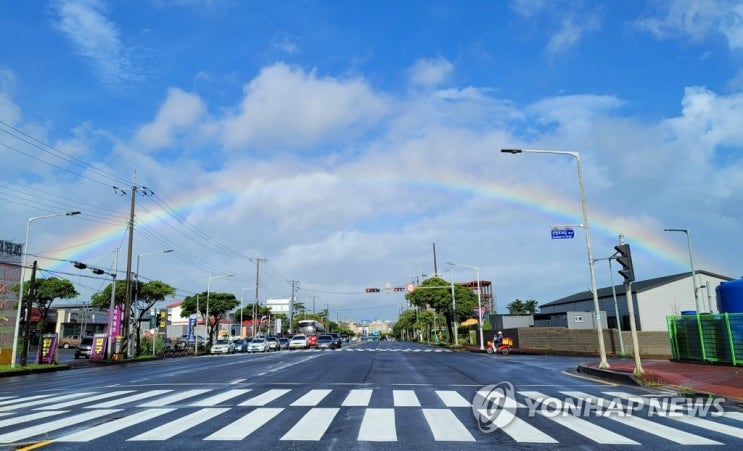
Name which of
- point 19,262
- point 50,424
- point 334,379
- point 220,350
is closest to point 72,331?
point 220,350

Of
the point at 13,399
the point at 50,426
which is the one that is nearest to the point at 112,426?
the point at 50,426

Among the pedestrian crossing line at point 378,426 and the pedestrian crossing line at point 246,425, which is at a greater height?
the pedestrian crossing line at point 246,425

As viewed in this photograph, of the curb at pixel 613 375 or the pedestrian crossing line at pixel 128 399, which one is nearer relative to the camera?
the pedestrian crossing line at pixel 128 399

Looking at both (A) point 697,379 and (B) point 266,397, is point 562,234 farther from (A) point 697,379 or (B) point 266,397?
(B) point 266,397

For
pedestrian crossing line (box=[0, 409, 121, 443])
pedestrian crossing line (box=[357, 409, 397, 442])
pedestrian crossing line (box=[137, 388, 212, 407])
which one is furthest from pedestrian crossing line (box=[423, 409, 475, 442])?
pedestrian crossing line (box=[0, 409, 121, 443])

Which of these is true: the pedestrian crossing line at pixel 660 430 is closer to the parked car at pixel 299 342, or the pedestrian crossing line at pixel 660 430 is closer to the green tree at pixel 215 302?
the parked car at pixel 299 342

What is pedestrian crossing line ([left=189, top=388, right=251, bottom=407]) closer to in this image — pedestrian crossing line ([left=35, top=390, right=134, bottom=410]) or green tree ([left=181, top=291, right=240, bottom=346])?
pedestrian crossing line ([left=35, top=390, right=134, bottom=410])

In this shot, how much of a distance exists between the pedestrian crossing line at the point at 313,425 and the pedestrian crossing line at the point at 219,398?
106 inches

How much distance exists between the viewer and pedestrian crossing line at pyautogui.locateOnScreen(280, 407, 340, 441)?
315 inches

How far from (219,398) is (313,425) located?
192 inches

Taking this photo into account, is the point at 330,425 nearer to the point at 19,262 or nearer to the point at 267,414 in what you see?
the point at 267,414

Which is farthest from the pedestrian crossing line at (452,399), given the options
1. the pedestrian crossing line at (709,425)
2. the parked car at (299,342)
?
the parked car at (299,342)

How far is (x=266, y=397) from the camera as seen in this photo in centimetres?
1301

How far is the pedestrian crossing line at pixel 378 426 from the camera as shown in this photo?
7859mm
